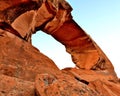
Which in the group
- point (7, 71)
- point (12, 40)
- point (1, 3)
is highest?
point (1, 3)

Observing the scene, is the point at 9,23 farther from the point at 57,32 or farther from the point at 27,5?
the point at 57,32

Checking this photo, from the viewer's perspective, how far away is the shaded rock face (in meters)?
5.64

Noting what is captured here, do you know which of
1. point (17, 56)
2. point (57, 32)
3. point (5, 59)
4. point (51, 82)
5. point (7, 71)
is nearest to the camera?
point (51, 82)

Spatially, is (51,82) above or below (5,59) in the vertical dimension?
below

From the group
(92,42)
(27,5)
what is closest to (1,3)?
(27,5)

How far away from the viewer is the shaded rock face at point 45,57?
18.5ft

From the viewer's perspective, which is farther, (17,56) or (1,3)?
(1,3)

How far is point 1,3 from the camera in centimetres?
1229

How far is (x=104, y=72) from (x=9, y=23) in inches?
385

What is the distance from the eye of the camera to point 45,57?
13.3m

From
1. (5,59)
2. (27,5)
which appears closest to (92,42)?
(27,5)

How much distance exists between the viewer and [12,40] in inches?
457

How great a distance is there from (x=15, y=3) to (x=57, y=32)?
6766 mm

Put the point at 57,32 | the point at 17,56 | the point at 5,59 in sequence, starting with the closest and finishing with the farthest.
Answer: the point at 5,59 → the point at 17,56 → the point at 57,32
